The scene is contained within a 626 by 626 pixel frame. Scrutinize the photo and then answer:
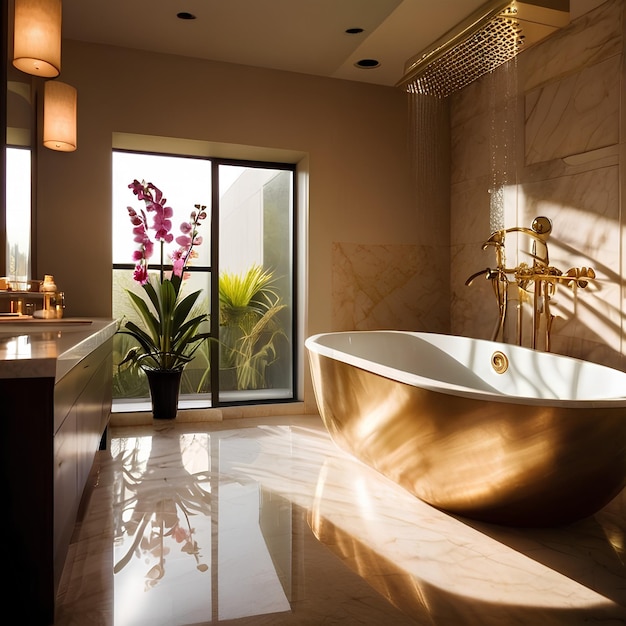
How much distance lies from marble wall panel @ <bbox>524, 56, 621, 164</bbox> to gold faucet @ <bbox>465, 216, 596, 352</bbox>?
1.37 feet

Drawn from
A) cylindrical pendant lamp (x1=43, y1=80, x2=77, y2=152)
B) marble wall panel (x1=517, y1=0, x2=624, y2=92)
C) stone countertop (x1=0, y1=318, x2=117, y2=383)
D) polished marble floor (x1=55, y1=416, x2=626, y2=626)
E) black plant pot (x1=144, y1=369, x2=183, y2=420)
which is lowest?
polished marble floor (x1=55, y1=416, x2=626, y2=626)

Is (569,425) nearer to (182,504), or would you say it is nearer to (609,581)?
(609,581)

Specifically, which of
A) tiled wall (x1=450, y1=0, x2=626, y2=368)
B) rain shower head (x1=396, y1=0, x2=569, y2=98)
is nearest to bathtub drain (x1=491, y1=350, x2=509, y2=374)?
tiled wall (x1=450, y1=0, x2=626, y2=368)

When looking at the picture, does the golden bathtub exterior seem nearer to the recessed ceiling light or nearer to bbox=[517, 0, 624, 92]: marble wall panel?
bbox=[517, 0, 624, 92]: marble wall panel

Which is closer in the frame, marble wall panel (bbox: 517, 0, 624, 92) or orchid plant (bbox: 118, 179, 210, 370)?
marble wall panel (bbox: 517, 0, 624, 92)

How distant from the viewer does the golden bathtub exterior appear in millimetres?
1808

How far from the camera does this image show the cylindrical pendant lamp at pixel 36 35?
78.2 inches

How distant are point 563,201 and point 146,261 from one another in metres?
2.47

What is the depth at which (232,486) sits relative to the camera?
2.59m

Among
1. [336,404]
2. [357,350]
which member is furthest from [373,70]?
[336,404]

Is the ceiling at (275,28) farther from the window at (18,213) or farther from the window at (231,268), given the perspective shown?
the window at (18,213)

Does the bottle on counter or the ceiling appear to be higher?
the ceiling

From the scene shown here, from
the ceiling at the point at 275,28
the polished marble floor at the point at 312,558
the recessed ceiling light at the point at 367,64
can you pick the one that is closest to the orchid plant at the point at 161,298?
the ceiling at the point at 275,28

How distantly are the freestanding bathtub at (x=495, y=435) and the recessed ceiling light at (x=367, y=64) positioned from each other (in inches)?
81.8
